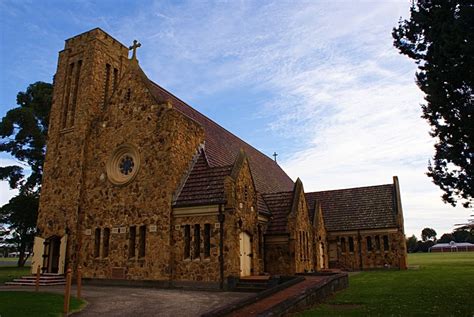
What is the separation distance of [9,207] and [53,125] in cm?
1931

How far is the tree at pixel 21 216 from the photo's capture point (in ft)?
134

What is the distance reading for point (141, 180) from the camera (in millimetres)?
22594

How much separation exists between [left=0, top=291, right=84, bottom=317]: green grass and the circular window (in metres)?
8.85

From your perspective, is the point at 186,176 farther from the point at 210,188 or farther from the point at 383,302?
the point at 383,302

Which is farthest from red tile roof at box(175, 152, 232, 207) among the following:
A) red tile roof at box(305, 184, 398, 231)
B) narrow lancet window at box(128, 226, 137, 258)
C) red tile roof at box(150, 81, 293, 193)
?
red tile roof at box(305, 184, 398, 231)

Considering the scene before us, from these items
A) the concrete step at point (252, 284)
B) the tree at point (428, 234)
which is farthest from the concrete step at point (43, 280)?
the tree at point (428, 234)

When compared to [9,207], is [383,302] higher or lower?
lower

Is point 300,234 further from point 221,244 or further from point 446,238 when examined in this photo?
point 446,238

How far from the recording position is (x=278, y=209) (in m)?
26.3

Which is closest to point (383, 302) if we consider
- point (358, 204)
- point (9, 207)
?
point (358, 204)

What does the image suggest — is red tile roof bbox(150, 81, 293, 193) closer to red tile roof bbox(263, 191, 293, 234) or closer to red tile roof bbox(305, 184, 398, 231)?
red tile roof bbox(263, 191, 293, 234)

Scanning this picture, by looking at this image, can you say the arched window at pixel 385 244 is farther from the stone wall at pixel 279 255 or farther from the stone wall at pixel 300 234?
the stone wall at pixel 279 255

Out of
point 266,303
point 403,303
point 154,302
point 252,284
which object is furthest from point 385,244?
point 154,302

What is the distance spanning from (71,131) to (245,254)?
14.1 metres
